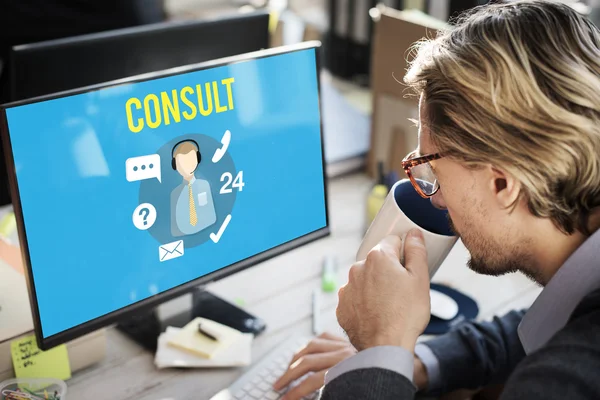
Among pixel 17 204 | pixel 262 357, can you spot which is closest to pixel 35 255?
pixel 17 204

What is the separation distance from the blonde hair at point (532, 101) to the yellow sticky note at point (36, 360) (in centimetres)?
71

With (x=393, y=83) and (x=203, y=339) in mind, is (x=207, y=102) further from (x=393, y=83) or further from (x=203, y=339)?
(x=393, y=83)

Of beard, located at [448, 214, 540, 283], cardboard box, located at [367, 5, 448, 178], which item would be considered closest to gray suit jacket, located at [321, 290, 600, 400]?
beard, located at [448, 214, 540, 283]

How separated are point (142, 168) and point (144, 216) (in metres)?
0.08

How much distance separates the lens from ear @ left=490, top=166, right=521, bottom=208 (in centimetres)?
92

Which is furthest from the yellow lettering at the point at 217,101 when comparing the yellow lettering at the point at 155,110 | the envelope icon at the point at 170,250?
the envelope icon at the point at 170,250

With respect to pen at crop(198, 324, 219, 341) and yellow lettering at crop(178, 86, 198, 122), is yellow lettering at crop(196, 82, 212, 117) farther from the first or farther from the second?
pen at crop(198, 324, 219, 341)

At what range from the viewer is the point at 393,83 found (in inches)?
70.3

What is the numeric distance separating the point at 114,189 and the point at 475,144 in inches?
20.8

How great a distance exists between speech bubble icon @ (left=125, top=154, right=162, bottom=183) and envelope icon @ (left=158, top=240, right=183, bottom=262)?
0.11 meters

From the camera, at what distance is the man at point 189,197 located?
3.64 ft

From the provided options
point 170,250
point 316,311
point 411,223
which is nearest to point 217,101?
point 170,250

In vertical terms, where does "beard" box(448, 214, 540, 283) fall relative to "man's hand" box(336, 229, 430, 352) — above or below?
above

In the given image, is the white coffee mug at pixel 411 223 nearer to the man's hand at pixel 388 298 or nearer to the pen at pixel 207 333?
the man's hand at pixel 388 298
